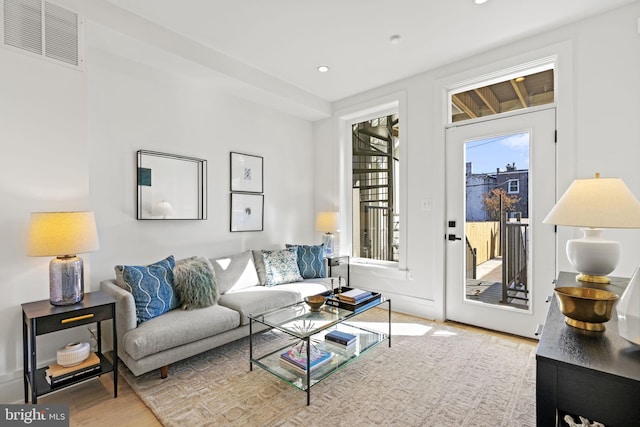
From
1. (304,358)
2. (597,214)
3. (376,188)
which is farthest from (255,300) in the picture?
(597,214)

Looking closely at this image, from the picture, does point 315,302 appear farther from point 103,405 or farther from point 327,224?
point 327,224

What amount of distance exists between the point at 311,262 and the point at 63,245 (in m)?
2.37

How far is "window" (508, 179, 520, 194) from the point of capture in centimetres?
299

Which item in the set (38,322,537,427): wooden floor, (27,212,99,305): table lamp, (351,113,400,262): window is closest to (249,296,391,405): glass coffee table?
(38,322,537,427): wooden floor

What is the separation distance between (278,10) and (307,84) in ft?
4.55

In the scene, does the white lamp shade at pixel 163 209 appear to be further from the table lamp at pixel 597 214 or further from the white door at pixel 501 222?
the table lamp at pixel 597 214

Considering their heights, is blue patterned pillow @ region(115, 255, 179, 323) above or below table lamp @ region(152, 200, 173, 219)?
below

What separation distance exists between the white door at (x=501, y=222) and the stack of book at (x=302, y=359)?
1850 mm

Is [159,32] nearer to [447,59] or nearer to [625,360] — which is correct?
[447,59]

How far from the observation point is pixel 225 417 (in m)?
1.85

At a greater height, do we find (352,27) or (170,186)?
(352,27)

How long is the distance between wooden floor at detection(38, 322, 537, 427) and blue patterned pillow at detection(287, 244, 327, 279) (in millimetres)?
1976

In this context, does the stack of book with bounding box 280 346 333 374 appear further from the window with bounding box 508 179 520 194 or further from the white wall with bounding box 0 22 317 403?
the window with bounding box 508 179 520 194

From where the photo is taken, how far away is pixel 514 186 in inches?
118
